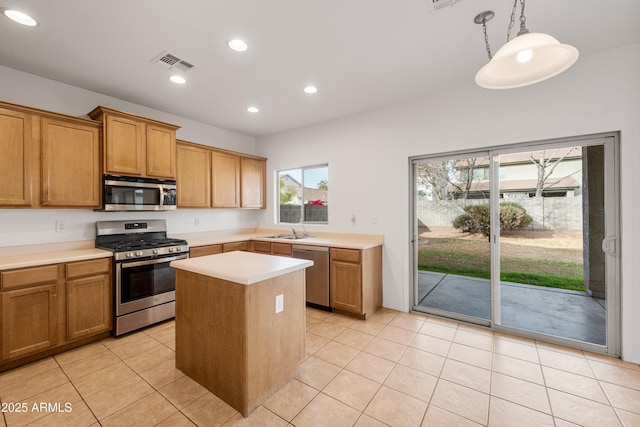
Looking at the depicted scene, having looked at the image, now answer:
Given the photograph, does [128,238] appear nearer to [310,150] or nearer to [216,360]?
[216,360]

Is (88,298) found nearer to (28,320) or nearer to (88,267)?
(88,267)

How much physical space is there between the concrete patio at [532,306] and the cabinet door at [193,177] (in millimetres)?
3349

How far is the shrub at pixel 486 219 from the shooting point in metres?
2.88

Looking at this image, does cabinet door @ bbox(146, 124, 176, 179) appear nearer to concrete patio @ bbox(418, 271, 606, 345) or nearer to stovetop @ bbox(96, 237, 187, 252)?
stovetop @ bbox(96, 237, 187, 252)

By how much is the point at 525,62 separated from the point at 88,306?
4018mm

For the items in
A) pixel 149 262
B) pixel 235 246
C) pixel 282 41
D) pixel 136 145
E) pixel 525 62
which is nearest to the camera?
pixel 525 62

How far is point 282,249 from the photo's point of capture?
3990 mm

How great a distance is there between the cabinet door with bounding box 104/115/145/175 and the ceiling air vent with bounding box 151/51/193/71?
94cm

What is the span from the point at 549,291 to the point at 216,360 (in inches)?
136

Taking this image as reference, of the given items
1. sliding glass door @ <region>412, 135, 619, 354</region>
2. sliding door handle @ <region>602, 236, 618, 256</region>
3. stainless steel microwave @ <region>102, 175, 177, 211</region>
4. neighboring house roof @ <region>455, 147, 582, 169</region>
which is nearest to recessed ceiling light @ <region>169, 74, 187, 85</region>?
stainless steel microwave @ <region>102, 175, 177, 211</region>

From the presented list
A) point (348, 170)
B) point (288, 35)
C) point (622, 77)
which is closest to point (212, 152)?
point (348, 170)

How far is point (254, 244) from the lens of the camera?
4.36 meters

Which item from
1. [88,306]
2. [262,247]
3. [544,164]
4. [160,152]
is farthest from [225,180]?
[544,164]

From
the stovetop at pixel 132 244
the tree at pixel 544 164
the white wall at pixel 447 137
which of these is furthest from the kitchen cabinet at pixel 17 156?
the tree at pixel 544 164
